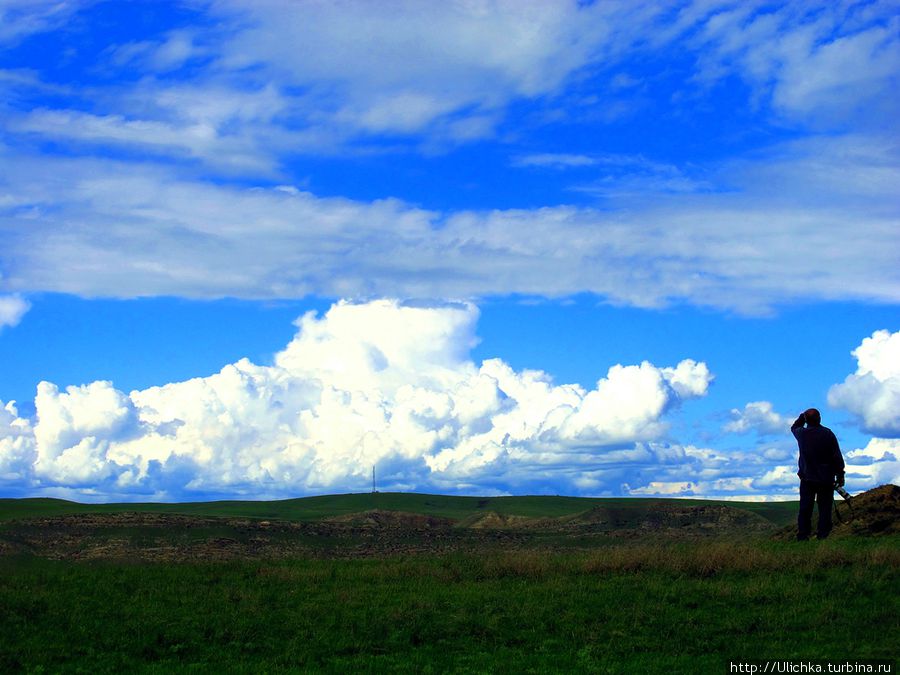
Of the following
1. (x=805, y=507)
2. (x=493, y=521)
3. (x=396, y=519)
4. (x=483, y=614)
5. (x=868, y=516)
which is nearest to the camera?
(x=483, y=614)

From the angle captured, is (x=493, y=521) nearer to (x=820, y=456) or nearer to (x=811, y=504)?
(x=811, y=504)

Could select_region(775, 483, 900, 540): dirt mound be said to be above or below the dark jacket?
below

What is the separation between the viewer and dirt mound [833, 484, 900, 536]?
25062mm

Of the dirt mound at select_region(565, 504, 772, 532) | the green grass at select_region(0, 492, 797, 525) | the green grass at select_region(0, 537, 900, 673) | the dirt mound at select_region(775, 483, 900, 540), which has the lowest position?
the green grass at select_region(0, 492, 797, 525)

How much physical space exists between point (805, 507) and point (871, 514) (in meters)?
3.00

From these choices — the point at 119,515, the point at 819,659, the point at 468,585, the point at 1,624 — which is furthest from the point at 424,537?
the point at 819,659

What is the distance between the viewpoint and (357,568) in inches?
904

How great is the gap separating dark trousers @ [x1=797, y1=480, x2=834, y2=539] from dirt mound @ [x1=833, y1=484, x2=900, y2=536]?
152cm

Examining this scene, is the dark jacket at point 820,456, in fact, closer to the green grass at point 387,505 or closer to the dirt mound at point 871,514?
the dirt mound at point 871,514

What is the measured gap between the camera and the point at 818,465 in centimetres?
2347

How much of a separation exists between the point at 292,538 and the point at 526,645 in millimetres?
32068

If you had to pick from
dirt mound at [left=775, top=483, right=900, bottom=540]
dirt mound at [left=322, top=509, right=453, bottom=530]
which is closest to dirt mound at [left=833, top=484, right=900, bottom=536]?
dirt mound at [left=775, top=483, right=900, bottom=540]

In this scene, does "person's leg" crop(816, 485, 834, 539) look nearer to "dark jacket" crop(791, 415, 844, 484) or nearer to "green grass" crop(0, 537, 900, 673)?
"dark jacket" crop(791, 415, 844, 484)

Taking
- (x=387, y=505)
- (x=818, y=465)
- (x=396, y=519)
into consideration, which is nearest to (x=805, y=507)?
(x=818, y=465)
